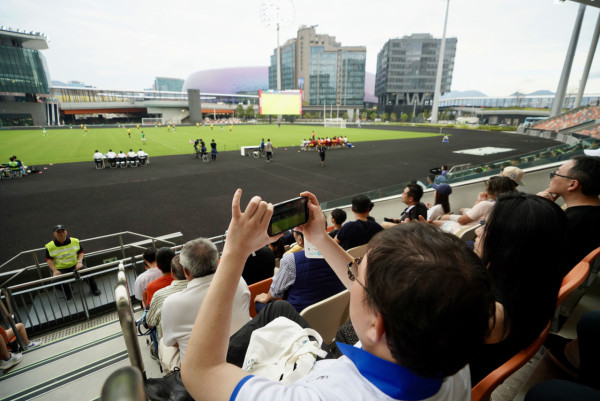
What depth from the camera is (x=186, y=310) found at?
7.13ft

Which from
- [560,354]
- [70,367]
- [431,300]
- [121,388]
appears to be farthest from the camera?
[70,367]

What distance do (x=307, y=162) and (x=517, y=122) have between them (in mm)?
83689

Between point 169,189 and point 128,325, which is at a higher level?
point 128,325

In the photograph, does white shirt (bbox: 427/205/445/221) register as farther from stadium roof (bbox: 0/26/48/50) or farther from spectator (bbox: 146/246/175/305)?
stadium roof (bbox: 0/26/48/50)

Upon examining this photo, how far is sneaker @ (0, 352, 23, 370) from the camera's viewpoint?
134 inches

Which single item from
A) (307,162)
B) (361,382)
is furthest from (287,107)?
(361,382)

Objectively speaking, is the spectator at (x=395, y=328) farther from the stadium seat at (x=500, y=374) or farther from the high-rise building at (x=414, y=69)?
the high-rise building at (x=414, y=69)

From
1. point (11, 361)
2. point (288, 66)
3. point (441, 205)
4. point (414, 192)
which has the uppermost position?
point (288, 66)

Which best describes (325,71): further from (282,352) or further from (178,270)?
(282,352)

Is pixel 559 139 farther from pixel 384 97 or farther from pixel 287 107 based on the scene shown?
pixel 384 97

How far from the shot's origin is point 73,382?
9.65 ft

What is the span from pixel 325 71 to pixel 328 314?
379 ft

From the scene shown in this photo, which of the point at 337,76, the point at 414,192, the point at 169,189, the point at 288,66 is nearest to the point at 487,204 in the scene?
the point at 414,192

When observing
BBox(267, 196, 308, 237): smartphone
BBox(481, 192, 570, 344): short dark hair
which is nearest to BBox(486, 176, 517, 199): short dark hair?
BBox(481, 192, 570, 344): short dark hair
